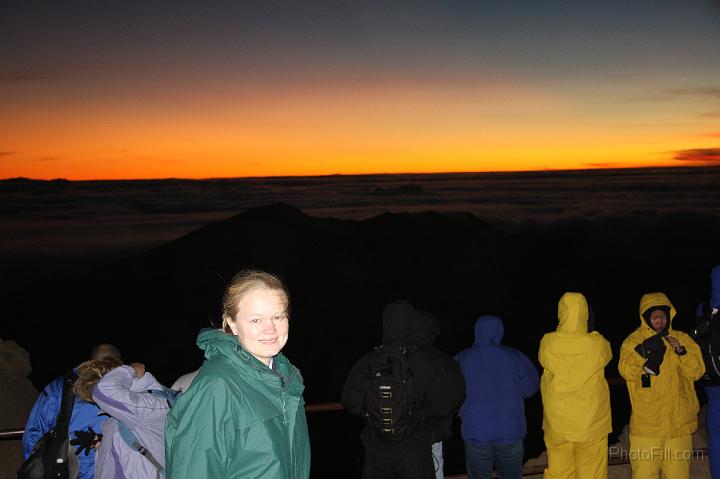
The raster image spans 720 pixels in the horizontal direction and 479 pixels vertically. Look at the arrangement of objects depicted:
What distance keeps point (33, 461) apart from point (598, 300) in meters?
88.1

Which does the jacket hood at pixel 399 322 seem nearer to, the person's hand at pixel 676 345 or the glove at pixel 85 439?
the glove at pixel 85 439

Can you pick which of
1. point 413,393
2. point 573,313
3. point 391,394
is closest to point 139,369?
point 391,394

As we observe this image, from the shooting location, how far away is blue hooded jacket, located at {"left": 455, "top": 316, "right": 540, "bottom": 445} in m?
4.06

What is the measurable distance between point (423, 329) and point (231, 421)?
1.77m

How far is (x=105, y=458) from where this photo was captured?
2.99 metres

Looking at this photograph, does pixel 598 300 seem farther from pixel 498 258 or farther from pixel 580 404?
pixel 580 404

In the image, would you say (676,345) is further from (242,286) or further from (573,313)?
(242,286)

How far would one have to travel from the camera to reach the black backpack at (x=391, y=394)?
3482mm

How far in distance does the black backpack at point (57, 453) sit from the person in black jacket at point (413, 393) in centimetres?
133

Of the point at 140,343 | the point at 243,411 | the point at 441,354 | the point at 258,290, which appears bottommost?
the point at 140,343

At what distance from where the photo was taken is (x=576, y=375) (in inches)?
160

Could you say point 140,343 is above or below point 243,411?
below

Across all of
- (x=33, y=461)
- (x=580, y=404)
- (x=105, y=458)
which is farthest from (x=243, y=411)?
(x=580, y=404)

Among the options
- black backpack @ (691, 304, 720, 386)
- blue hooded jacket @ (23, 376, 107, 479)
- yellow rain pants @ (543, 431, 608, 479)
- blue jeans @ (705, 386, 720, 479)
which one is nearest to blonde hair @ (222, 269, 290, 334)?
blue hooded jacket @ (23, 376, 107, 479)
